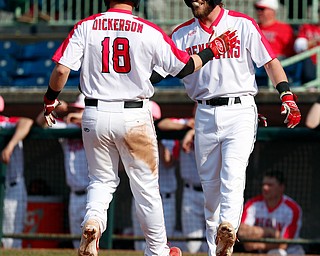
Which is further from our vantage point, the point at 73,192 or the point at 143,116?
the point at 73,192

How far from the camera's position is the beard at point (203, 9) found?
768 centimetres

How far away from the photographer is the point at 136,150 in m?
6.88

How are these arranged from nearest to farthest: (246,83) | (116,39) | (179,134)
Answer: (116,39)
(246,83)
(179,134)

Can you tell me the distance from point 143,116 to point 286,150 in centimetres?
391

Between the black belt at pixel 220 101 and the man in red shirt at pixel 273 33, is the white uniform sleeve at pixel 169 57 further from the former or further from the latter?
the man in red shirt at pixel 273 33

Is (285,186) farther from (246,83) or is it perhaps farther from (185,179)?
(246,83)

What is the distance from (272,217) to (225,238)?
3.31 m

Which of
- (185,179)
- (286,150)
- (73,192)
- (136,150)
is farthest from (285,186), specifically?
(136,150)

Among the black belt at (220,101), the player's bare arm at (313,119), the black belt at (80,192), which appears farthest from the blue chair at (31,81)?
the black belt at (220,101)

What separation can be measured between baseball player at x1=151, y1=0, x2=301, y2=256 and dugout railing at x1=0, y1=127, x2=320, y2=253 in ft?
7.13

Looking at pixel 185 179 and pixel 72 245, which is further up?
pixel 185 179

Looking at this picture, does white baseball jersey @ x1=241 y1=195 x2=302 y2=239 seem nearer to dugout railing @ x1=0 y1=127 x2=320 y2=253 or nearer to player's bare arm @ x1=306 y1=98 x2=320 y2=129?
dugout railing @ x1=0 y1=127 x2=320 y2=253

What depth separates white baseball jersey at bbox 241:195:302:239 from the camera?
399 inches

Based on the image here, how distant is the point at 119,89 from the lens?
6820mm
